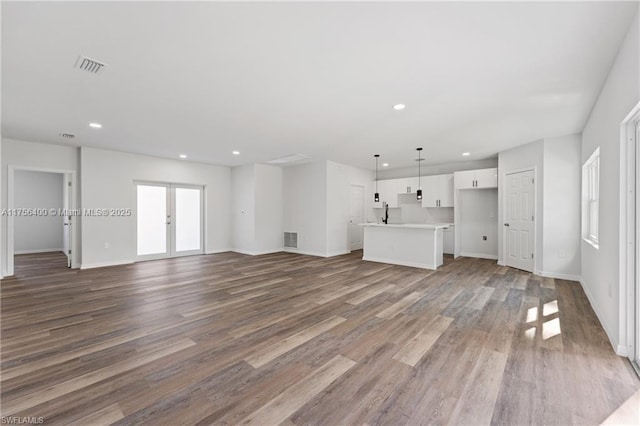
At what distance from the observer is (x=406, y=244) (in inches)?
241

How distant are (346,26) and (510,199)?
5683 millimetres

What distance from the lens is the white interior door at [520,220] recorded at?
5398mm

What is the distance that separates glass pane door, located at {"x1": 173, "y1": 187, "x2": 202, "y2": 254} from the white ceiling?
2.97 meters

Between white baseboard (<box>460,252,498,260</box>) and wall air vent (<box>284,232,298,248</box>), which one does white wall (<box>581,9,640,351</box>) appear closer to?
white baseboard (<box>460,252,498,260</box>)

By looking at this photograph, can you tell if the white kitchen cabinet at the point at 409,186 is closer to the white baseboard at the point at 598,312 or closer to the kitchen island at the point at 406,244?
the kitchen island at the point at 406,244

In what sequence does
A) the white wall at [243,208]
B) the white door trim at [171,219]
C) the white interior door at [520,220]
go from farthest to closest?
the white wall at [243,208], the white door trim at [171,219], the white interior door at [520,220]

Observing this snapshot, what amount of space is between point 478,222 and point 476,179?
127 cm

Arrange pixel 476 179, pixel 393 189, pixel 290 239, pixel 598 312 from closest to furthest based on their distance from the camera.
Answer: pixel 598 312 → pixel 476 179 → pixel 290 239 → pixel 393 189

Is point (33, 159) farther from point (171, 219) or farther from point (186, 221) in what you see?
point (186, 221)

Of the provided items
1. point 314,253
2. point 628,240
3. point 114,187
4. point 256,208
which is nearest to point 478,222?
point 314,253

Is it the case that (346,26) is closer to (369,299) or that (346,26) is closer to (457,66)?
(457,66)

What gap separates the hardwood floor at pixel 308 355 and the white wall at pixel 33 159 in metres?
1.63

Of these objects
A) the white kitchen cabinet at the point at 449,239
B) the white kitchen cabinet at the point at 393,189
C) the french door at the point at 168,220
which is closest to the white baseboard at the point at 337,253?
the white kitchen cabinet at the point at 393,189

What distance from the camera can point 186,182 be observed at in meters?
7.46
